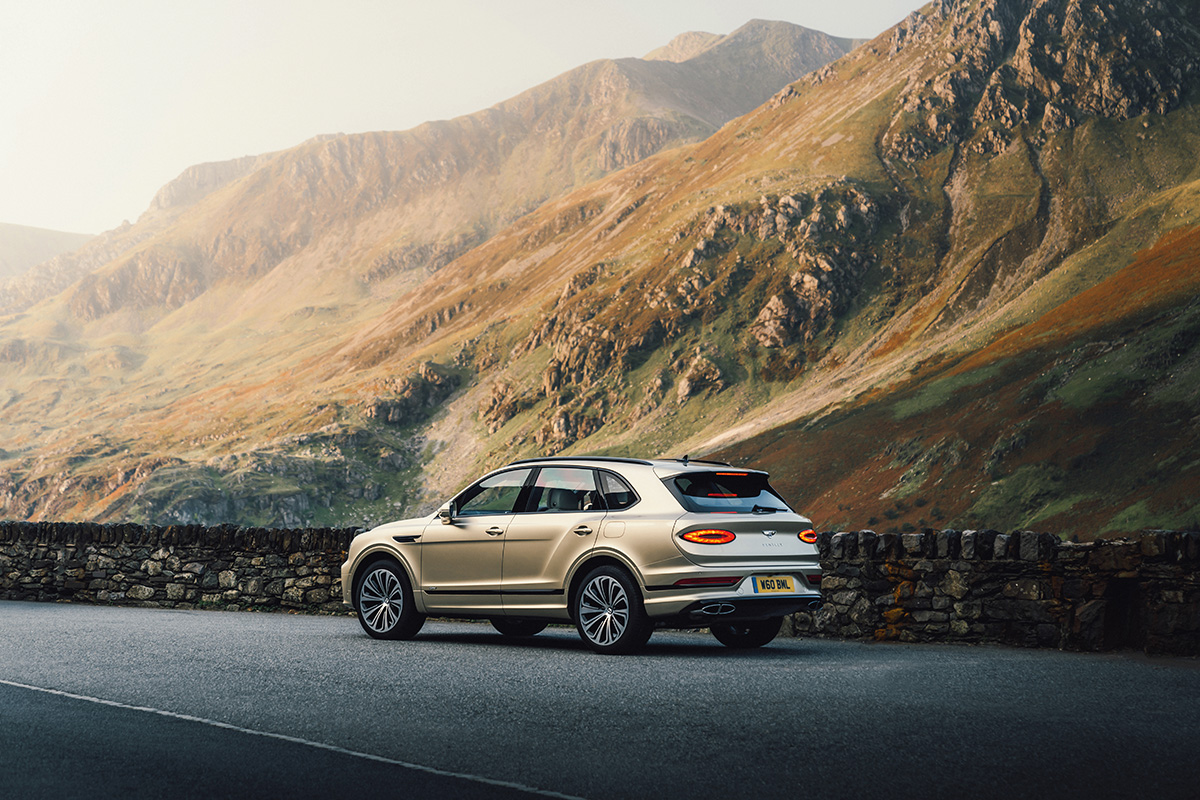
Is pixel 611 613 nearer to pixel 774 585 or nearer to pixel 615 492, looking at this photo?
pixel 615 492

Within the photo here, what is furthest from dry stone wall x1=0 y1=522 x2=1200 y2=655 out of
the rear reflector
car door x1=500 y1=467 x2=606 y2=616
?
car door x1=500 y1=467 x2=606 y2=616

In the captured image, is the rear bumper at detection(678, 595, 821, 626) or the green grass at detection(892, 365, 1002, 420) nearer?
the rear bumper at detection(678, 595, 821, 626)

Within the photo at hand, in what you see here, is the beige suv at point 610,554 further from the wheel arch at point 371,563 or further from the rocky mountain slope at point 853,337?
the rocky mountain slope at point 853,337

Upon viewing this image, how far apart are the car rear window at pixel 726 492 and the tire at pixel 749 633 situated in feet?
4.90

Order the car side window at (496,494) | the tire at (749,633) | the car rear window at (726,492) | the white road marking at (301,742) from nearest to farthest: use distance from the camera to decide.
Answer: the white road marking at (301,742) → the car rear window at (726,492) → the car side window at (496,494) → the tire at (749,633)

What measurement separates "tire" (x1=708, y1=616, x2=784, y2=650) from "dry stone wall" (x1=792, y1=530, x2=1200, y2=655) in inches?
44.4

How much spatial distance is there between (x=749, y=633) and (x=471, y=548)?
301 cm

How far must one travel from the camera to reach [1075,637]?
10.4m

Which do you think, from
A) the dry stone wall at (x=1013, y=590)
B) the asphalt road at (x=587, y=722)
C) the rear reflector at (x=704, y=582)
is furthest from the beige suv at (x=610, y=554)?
the dry stone wall at (x=1013, y=590)

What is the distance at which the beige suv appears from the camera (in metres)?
9.54

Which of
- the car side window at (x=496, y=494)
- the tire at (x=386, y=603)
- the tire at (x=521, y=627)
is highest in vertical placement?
the car side window at (x=496, y=494)

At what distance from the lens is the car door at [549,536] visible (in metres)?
10.1

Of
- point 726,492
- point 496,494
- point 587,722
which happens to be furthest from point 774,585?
point 587,722

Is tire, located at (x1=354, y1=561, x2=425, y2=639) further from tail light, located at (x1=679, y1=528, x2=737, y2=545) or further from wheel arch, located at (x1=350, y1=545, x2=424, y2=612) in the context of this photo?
tail light, located at (x1=679, y1=528, x2=737, y2=545)
